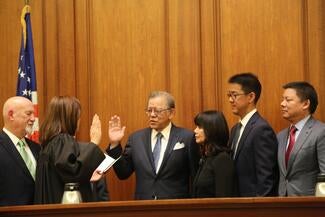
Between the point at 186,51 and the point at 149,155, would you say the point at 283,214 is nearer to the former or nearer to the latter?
the point at 149,155

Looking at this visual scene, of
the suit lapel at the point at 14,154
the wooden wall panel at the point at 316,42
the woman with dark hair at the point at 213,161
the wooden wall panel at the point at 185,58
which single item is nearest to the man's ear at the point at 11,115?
the suit lapel at the point at 14,154

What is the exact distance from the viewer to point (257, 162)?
547cm

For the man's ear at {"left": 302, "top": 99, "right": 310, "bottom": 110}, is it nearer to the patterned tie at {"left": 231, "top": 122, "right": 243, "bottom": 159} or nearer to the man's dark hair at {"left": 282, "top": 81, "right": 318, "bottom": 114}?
the man's dark hair at {"left": 282, "top": 81, "right": 318, "bottom": 114}

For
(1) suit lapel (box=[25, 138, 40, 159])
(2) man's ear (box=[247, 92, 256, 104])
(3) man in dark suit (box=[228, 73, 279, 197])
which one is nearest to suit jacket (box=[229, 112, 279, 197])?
(3) man in dark suit (box=[228, 73, 279, 197])

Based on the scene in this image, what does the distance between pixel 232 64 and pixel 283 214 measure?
7.44ft

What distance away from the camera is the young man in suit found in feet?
17.3

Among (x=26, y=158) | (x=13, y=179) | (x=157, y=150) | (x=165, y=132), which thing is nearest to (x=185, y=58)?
(x=165, y=132)

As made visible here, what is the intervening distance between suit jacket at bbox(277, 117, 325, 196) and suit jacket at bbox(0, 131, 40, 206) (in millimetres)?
1791

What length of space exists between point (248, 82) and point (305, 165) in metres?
0.89

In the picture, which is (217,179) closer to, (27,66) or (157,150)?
(157,150)

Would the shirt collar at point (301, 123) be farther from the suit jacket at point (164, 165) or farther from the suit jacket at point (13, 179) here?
the suit jacket at point (13, 179)

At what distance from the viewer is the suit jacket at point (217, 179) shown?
5.32 metres

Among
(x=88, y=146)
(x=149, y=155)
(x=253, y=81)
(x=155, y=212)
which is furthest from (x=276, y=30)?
(x=155, y=212)

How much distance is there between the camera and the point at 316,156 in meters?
5.30
